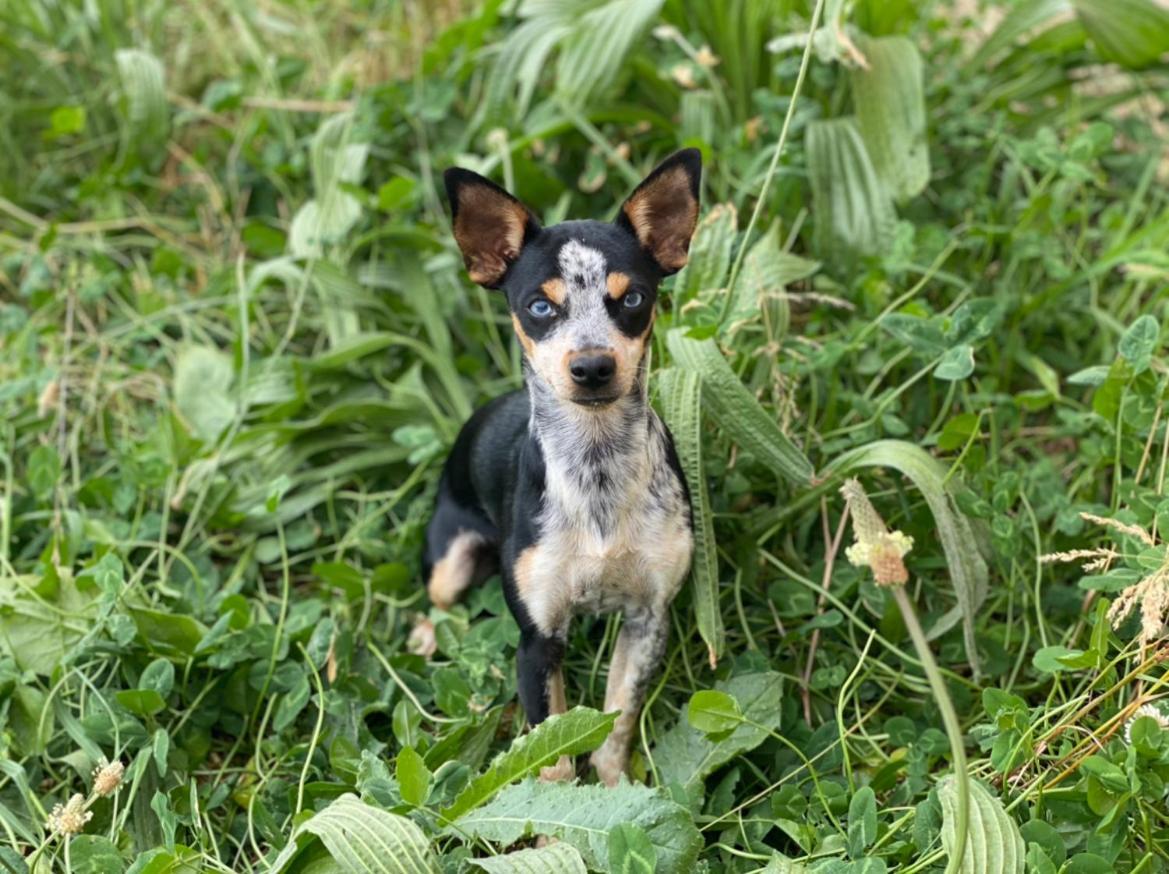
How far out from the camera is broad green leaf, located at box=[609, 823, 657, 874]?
2.10 meters

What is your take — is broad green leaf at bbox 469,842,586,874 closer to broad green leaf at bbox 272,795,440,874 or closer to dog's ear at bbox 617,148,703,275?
broad green leaf at bbox 272,795,440,874

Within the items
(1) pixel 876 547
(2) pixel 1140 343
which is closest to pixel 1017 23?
(2) pixel 1140 343

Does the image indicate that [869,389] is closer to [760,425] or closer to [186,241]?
[760,425]

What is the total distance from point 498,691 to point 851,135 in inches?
77.1

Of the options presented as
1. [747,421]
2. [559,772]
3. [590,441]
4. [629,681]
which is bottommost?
[559,772]

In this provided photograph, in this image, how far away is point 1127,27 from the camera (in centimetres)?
383

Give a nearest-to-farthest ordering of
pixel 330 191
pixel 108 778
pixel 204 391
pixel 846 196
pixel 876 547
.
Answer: pixel 876 547 < pixel 108 778 < pixel 846 196 < pixel 204 391 < pixel 330 191

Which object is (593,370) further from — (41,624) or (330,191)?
(330,191)

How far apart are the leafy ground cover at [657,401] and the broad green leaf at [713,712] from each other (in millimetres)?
11

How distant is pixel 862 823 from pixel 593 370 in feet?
3.22

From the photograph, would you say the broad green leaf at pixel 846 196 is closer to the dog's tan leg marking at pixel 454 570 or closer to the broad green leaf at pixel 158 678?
the dog's tan leg marking at pixel 454 570

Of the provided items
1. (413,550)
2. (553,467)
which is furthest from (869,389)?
(413,550)

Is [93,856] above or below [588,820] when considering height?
below

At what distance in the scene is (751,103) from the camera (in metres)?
4.02
